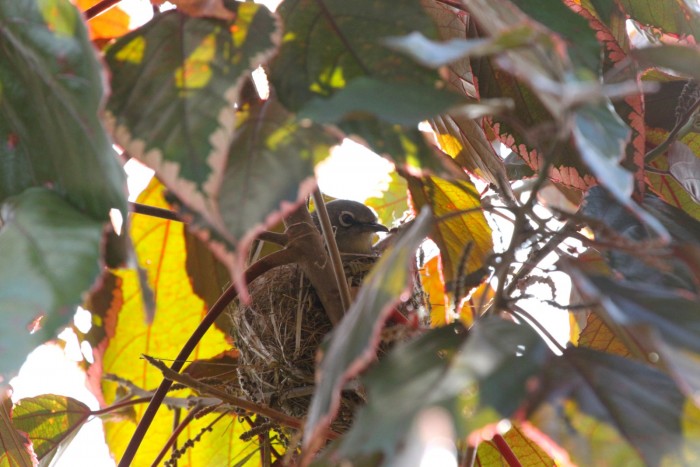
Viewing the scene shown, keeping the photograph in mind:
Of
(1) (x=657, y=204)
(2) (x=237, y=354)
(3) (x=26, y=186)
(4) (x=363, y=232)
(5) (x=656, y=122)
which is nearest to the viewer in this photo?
(3) (x=26, y=186)

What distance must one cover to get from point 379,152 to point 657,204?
398 mm

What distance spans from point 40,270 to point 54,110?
18 centimetres

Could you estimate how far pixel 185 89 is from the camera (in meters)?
0.71

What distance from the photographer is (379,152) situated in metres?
0.69

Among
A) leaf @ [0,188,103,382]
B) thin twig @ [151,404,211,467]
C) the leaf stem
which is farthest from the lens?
thin twig @ [151,404,211,467]

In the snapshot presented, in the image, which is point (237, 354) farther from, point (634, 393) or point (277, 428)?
point (634, 393)

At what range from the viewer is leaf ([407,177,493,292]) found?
1111 millimetres

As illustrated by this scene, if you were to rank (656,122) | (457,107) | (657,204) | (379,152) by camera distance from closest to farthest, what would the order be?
(457,107) → (379,152) → (657,204) → (656,122)

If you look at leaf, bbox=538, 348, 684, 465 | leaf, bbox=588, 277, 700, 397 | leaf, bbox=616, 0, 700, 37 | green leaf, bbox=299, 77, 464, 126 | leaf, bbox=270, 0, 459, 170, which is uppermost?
green leaf, bbox=299, 77, 464, 126

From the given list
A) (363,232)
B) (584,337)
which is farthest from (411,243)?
(363,232)

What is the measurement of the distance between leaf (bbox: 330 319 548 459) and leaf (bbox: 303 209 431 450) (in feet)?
0.07

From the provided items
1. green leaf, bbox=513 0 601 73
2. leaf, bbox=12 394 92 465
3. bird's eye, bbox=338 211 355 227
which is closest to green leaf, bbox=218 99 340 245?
green leaf, bbox=513 0 601 73

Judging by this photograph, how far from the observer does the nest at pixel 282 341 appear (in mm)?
1333

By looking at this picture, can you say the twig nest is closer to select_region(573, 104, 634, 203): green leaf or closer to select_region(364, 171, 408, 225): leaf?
select_region(364, 171, 408, 225): leaf
